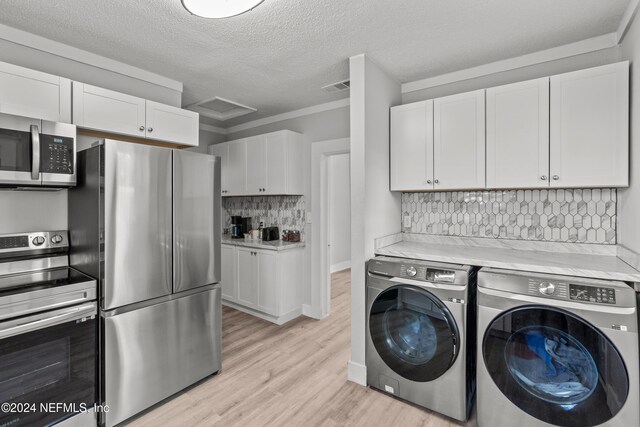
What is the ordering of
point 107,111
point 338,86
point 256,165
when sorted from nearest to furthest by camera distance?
point 107,111 → point 338,86 → point 256,165

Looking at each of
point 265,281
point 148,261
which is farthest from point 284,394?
point 265,281

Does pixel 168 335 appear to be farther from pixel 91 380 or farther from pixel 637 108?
pixel 637 108

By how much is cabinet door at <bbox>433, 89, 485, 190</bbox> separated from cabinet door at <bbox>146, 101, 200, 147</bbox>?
2.18 meters

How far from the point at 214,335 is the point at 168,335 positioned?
0.40 meters

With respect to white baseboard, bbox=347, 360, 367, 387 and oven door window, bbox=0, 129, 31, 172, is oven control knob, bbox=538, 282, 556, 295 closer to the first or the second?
white baseboard, bbox=347, 360, 367, 387

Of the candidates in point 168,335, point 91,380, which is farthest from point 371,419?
point 91,380

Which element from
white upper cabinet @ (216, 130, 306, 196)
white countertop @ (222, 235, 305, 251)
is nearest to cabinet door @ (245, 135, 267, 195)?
white upper cabinet @ (216, 130, 306, 196)

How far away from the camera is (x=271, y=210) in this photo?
4.46m

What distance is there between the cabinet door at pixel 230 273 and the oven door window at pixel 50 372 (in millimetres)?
2140

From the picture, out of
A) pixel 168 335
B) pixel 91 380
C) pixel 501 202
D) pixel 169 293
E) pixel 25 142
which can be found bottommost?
pixel 91 380

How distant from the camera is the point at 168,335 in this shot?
2260 millimetres

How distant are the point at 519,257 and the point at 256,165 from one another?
3.06 m

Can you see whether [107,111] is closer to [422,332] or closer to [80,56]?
[80,56]

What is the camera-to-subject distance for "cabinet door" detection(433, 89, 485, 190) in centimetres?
246
